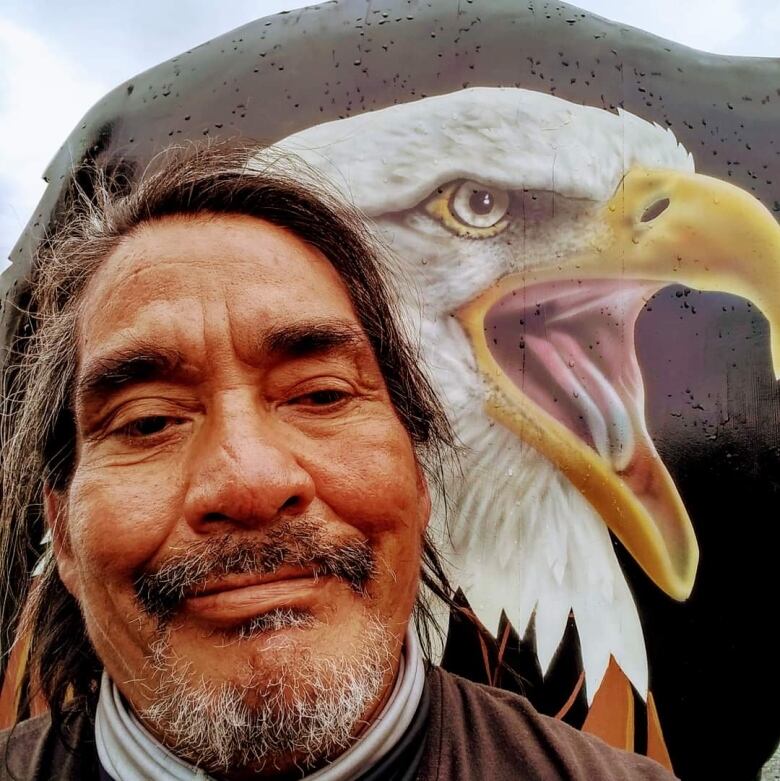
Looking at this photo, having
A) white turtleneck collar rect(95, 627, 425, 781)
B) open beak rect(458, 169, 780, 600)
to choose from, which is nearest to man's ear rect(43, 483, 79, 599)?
white turtleneck collar rect(95, 627, 425, 781)

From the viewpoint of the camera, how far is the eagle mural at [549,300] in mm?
1564

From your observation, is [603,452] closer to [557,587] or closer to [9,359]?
[557,587]

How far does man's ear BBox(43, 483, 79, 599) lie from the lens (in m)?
1.05

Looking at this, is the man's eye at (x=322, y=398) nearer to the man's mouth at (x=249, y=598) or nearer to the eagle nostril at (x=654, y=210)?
the man's mouth at (x=249, y=598)

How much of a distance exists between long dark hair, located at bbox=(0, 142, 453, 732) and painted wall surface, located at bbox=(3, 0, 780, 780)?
0.14 metres

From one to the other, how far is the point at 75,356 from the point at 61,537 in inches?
12.5

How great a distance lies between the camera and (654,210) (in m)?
1.66

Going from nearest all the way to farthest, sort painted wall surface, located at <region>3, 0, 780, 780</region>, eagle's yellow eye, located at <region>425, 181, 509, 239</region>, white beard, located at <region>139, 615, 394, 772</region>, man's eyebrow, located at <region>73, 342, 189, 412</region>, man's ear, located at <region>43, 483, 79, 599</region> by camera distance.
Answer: white beard, located at <region>139, 615, 394, 772</region> → man's eyebrow, located at <region>73, 342, 189, 412</region> → man's ear, located at <region>43, 483, 79, 599</region> → painted wall surface, located at <region>3, 0, 780, 780</region> → eagle's yellow eye, located at <region>425, 181, 509, 239</region>

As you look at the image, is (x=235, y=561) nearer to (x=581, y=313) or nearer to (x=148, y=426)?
(x=148, y=426)

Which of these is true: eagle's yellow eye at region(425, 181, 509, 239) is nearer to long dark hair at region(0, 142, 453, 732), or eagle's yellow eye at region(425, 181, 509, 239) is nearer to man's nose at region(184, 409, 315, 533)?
long dark hair at region(0, 142, 453, 732)

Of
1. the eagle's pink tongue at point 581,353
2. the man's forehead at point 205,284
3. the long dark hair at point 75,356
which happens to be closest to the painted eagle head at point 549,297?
the eagle's pink tongue at point 581,353

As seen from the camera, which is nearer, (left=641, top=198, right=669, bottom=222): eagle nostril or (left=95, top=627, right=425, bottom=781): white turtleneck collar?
(left=95, top=627, right=425, bottom=781): white turtleneck collar

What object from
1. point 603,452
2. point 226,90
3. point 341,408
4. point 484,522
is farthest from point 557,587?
point 226,90

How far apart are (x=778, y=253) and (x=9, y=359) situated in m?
2.18
